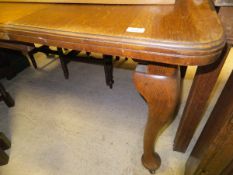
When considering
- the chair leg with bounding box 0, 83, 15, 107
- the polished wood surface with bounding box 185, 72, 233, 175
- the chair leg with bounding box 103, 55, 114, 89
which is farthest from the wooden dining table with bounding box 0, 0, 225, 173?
the chair leg with bounding box 0, 83, 15, 107

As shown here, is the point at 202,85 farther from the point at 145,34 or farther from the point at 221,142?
the point at 145,34

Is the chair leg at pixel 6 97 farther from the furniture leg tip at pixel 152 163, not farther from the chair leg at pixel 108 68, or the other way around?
the furniture leg tip at pixel 152 163

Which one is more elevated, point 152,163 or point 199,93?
point 199,93

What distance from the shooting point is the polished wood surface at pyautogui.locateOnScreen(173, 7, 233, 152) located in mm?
504

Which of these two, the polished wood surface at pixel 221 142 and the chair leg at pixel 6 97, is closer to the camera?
the polished wood surface at pixel 221 142

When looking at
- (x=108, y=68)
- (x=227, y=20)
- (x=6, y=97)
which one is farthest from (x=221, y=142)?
(x=6, y=97)

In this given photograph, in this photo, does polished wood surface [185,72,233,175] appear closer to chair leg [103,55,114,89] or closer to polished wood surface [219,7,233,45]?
polished wood surface [219,7,233,45]

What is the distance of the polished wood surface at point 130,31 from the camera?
401mm

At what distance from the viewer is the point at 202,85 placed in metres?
0.66

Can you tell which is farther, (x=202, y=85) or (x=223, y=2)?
(x=202, y=85)

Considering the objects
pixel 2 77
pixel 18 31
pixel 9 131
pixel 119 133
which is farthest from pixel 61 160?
pixel 2 77

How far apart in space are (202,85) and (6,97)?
1.45 m

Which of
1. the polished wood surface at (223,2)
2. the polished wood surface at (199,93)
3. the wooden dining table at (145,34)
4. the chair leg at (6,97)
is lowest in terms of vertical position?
the chair leg at (6,97)

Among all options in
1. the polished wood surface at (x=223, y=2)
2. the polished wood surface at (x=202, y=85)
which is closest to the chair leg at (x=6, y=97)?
the polished wood surface at (x=202, y=85)
